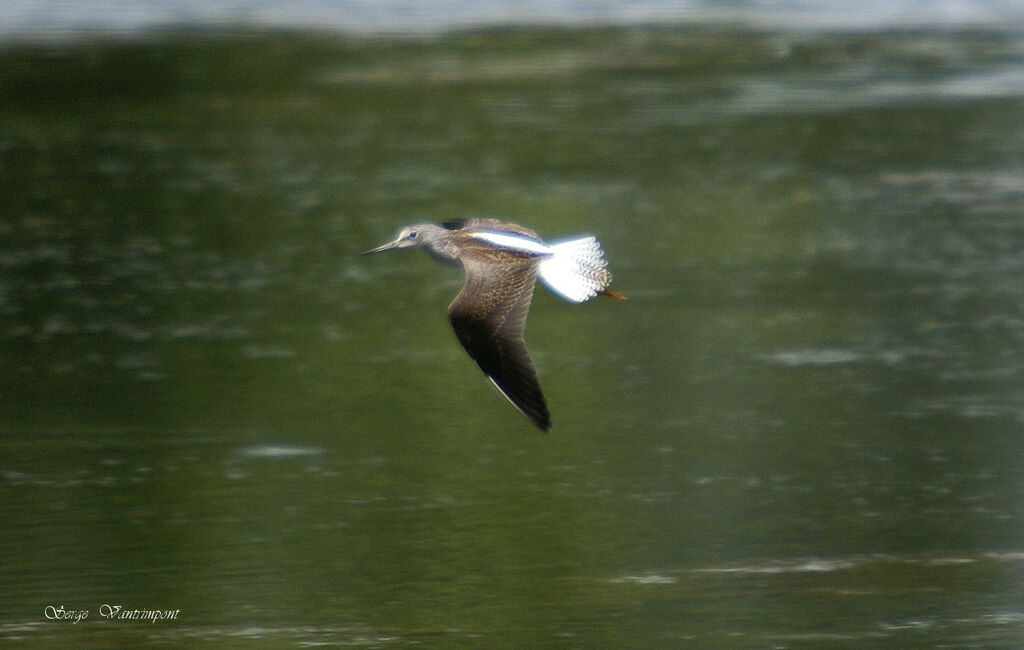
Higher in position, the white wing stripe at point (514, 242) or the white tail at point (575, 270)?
the white wing stripe at point (514, 242)

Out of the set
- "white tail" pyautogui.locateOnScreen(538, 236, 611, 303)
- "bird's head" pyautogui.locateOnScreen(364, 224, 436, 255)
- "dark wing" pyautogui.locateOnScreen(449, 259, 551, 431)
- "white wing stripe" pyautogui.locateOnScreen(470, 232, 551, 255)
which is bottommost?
"dark wing" pyautogui.locateOnScreen(449, 259, 551, 431)

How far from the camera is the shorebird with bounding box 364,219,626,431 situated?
639 centimetres

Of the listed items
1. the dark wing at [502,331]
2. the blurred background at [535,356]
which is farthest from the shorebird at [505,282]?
the blurred background at [535,356]

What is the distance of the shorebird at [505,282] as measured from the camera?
21.0 ft

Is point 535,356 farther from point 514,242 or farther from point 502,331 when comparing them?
point 502,331

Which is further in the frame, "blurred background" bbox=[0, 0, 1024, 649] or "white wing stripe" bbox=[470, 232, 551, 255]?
"white wing stripe" bbox=[470, 232, 551, 255]

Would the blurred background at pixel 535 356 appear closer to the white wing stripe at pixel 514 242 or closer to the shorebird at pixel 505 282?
the shorebird at pixel 505 282

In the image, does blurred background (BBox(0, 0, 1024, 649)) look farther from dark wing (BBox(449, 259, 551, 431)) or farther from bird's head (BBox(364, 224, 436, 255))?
bird's head (BBox(364, 224, 436, 255))

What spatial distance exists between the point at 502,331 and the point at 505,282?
34cm

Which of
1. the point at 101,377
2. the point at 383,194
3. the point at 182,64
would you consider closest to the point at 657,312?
the point at 101,377

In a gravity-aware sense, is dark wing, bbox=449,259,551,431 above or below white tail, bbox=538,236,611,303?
below

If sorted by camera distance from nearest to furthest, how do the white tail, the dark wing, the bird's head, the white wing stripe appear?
the dark wing → the white tail → the white wing stripe → the bird's head

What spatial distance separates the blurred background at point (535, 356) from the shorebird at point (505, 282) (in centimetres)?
67

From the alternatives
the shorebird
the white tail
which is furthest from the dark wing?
the white tail
